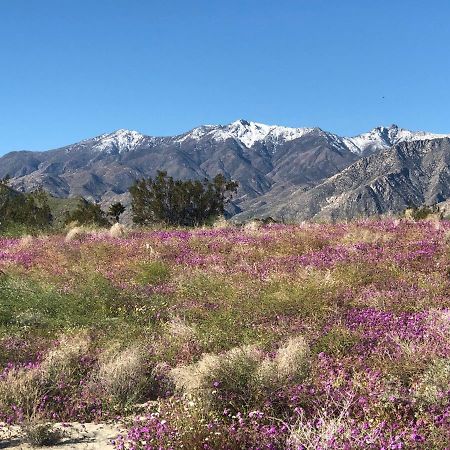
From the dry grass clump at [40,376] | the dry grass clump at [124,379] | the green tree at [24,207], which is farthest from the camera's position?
the green tree at [24,207]

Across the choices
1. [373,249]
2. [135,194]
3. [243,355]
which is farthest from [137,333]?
[135,194]

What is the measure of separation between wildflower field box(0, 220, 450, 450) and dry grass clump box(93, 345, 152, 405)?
2cm

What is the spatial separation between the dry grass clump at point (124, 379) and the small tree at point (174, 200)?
38296 mm

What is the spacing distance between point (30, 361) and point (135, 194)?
40768 millimetres

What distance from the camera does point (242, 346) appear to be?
739cm

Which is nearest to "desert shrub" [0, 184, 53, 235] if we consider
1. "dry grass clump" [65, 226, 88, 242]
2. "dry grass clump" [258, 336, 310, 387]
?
"dry grass clump" [65, 226, 88, 242]

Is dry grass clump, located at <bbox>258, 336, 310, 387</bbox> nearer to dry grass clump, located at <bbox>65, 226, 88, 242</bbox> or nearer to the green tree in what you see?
dry grass clump, located at <bbox>65, 226, 88, 242</bbox>

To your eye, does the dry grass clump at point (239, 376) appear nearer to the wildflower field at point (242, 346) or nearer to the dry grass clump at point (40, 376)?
the wildflower field at point (242, 346)

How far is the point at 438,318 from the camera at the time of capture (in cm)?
788

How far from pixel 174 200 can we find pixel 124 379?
131 ft

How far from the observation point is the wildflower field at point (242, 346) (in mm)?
5250

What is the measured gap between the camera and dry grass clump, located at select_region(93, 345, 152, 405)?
6562 mm

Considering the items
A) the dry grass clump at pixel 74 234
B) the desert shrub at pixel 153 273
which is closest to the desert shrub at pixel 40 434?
the desert shrub at pixel 153 273

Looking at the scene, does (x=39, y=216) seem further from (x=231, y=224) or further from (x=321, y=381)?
(x=321, y=381)
